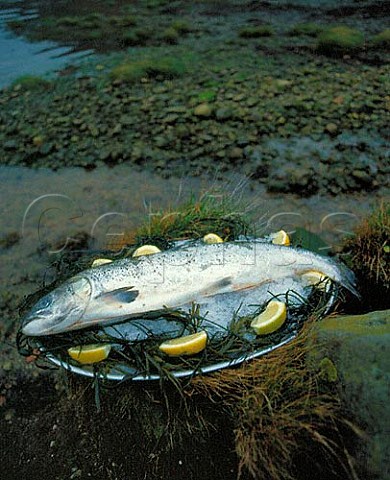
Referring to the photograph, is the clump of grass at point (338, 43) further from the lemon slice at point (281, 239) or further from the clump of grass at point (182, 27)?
the lemon slice at point (281, 239)

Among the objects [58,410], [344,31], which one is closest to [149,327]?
[58,410]

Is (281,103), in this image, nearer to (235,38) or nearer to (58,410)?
(235,38)

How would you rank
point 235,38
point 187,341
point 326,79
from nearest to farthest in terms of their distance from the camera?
point 187,341
point 326,79
point 235,38

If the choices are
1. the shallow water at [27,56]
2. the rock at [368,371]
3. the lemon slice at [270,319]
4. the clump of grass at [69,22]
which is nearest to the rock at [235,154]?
the lemon slice at [270,319]

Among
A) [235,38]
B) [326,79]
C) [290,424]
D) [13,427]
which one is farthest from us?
[235,38]

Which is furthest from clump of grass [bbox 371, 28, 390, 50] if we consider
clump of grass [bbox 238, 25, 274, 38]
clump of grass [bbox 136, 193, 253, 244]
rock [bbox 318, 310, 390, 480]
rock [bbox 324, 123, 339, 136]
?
rock [bbox 318, 310, 390, 480]

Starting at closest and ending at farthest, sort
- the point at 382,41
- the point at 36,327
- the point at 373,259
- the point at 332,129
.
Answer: the point at 36,327
the point at 373,259
the point at 332,129
the point at 382,41

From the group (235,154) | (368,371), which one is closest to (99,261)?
(368,371)

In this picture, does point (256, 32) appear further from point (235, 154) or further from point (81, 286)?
point (81, 286)
